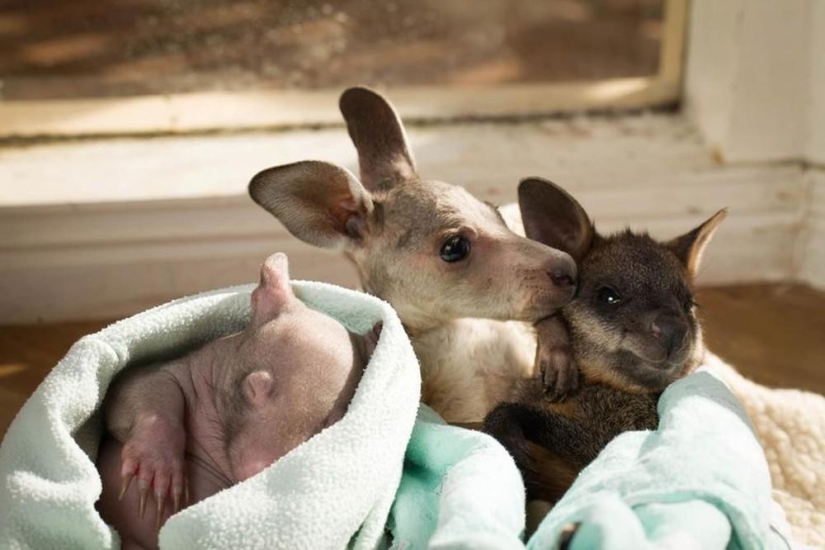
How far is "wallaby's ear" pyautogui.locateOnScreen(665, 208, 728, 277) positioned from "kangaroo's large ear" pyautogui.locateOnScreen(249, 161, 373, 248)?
1.91 ft

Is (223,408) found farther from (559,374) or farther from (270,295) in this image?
(559,374)

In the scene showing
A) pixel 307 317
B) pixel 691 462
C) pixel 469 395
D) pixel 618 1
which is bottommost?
pixel 469 395

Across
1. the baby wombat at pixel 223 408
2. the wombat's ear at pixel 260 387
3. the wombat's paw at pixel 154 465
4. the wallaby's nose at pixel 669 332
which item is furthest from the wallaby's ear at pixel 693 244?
the wombat's paw at pixel 154 465

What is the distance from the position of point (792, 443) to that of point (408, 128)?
4.90 ft

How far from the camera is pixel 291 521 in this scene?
1453mm

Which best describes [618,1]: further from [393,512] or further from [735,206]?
[393,512]

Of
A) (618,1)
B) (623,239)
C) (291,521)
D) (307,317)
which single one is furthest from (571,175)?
(291,521)

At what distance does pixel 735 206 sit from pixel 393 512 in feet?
5.74

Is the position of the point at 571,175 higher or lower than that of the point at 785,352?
higher

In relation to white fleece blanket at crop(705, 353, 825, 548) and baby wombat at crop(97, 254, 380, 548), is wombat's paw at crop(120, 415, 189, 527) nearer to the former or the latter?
baby wombat at crop(97, 254, 380, 548)

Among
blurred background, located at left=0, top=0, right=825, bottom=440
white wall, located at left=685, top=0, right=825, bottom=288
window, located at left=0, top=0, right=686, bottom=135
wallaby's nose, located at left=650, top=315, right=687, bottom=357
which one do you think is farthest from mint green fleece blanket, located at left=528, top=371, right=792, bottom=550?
window, located at left=0, top=0, right=686, bottom=135

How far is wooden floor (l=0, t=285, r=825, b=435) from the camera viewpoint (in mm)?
2547

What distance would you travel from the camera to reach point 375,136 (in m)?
2.13

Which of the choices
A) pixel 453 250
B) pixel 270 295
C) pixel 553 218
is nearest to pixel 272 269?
pixel 270 295
